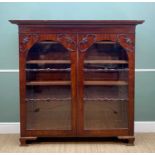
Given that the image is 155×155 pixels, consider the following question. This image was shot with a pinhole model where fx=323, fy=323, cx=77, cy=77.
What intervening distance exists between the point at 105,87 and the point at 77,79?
37 centimetres

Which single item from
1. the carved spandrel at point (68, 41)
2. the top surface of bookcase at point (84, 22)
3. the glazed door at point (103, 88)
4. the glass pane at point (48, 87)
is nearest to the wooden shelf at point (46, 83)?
the glass pane at point (48, 87)

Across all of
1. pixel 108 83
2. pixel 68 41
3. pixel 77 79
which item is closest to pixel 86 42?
pixel 68 41

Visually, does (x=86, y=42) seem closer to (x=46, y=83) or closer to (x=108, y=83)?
(x=108, y=83)

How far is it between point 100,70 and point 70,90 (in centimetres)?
45

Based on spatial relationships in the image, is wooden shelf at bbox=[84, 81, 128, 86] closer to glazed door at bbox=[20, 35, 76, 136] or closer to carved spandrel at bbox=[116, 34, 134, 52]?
glazed door at bbox=[20, 35, 76, 136]

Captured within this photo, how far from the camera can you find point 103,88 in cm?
402

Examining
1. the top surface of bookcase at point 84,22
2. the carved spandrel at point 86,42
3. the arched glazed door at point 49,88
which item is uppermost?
the top surface of bookcase at point 84,22

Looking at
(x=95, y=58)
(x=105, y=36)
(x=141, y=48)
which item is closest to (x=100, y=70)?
(x=95, y=58)

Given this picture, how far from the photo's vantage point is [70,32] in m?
3.86

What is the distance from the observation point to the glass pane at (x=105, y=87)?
3.96 m

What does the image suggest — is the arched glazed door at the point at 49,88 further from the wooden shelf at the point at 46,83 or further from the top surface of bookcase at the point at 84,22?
the top surface of bookcase at the point at 84,22

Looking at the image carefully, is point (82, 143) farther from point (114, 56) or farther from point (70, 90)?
point (114, 56)

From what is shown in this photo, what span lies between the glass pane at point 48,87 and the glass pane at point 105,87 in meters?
0.25

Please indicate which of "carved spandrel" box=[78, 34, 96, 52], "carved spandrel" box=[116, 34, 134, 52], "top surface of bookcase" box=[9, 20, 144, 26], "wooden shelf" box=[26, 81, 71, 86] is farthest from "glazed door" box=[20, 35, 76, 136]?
"carved spandrel" box=[116, 34, 134, 52]
